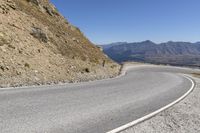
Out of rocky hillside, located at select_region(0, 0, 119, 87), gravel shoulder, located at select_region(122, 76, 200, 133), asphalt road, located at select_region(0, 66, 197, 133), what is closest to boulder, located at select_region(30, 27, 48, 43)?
rocky hillside, located at select_region(0, 0, 119, 87)

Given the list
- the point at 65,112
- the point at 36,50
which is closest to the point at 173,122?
the point at 65,112

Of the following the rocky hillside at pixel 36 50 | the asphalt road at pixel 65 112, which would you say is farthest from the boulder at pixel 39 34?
the asphalt road at pixel 65 112

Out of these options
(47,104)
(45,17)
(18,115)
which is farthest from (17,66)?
(45,17)

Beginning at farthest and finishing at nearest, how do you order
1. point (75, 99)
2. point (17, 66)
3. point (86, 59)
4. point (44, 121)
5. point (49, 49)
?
point (86, 59) < point (49, 49) < point (17, 66) < point (75, 99) < point (44, 121)

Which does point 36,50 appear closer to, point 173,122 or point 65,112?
point 65,112

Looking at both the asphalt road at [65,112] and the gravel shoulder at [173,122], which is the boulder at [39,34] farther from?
the gravel shoulder at [173,122]

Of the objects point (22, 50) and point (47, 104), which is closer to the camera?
point (47, 104)

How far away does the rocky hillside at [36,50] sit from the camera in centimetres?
1744

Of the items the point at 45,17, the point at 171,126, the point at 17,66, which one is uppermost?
the point at 45,17

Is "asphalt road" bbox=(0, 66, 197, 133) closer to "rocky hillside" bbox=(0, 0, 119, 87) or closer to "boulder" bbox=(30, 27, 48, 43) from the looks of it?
"rocky hillside" bbox=(0, 0, 119, 87)

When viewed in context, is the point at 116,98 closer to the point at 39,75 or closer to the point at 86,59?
the point at 39,75

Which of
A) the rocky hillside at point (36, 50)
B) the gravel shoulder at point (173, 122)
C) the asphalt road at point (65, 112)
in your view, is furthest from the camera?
the rocky hillside at point (36, 50)

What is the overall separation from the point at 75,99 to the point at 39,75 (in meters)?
7.13

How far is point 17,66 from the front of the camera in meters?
17.6
